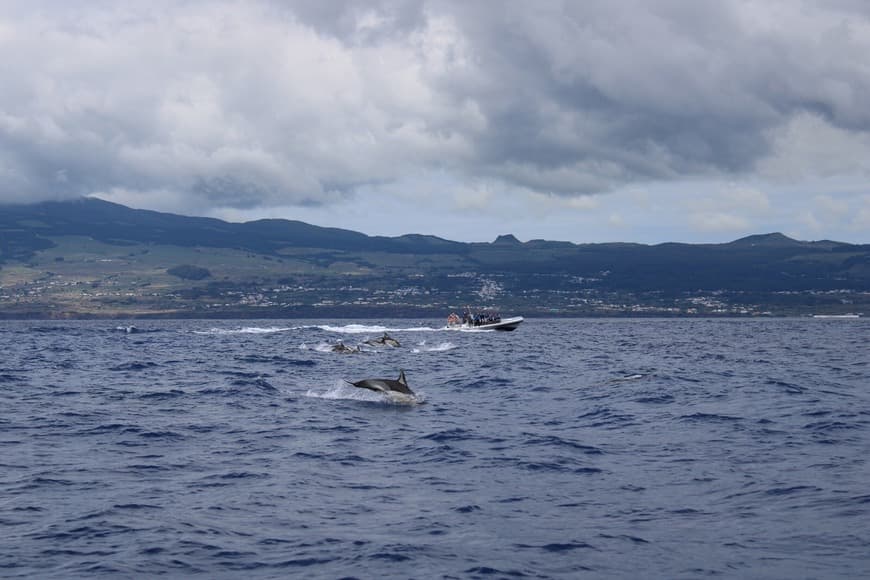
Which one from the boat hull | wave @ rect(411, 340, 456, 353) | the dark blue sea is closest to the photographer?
the dark blue sea

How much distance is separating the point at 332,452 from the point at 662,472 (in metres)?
9.68

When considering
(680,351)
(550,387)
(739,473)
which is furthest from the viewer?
(680,351)

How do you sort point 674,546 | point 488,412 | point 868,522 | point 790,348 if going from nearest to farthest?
point 674,546, point 868,522, point 488,412, point 790,348

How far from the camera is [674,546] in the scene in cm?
1734

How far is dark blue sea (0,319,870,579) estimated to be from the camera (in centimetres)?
1678

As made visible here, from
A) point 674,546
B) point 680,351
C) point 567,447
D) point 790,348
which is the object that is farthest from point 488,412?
point 790,348

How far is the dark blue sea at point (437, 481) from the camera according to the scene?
16781mm

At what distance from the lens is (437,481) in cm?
2350

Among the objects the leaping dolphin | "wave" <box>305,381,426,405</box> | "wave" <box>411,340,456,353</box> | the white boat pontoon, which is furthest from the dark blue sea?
the white boat pontoon

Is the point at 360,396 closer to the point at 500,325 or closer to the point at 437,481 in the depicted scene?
the point at 437,481

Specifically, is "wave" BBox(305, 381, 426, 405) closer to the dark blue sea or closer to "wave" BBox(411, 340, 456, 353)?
the dark blue sea

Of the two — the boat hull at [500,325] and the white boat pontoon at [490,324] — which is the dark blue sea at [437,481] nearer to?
the boat hull at [500,325]

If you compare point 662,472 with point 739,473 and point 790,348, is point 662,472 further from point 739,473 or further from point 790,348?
point 790,348

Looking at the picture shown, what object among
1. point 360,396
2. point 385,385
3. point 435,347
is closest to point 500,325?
point 435,347
